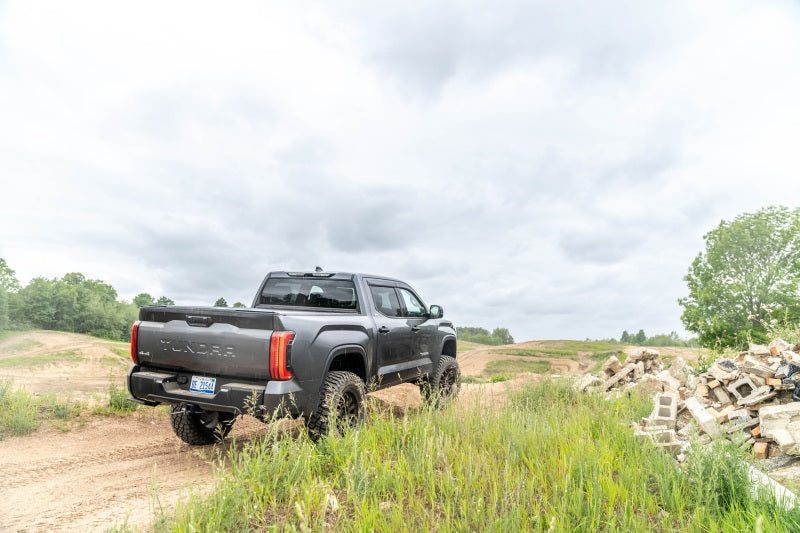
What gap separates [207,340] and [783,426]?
6804 mm

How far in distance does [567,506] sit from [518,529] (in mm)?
556

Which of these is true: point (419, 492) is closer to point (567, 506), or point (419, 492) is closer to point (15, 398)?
point (567, 506)

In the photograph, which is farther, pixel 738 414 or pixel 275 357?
pixel 738 414

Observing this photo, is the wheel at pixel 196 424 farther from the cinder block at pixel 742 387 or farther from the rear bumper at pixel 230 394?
the cinder block at pixel 742 387

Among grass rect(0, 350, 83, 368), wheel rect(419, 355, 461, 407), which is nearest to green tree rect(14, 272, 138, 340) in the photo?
grass rect(0, 350, 83, 368)

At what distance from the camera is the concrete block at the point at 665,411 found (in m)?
6.67

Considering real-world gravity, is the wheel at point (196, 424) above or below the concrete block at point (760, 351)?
below

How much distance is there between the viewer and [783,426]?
5.76 metres

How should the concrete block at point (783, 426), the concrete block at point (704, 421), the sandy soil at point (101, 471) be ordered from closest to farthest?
1. the sandy soil at point (101, 471)
2. the concrete block at point (783, 426)
3. the concrete block at point (704, 421)

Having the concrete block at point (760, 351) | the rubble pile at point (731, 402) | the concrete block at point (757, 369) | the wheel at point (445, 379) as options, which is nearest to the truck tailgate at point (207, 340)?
the wheel at point (445, 379)

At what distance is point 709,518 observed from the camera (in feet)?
11.9

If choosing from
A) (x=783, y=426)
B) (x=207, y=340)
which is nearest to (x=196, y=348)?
(x=207, y=340)

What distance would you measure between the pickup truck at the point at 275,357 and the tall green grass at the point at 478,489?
2.01 ft

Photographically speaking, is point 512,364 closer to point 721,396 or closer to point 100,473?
point 721,396
